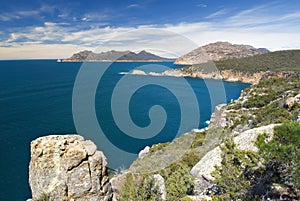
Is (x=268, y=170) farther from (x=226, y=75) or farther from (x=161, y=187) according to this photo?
(x=226, y=75)

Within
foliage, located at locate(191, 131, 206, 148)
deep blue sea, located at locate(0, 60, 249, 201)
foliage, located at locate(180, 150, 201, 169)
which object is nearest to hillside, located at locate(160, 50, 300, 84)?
deep blue sea, located at locate(0, 60, 249, 201)

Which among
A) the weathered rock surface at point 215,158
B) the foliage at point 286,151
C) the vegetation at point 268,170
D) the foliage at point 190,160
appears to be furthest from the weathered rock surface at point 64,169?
the foliage at point 190,160

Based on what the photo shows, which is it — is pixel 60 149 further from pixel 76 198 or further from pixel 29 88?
pixel 29 88

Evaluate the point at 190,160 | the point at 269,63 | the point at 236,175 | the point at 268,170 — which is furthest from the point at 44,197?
the point at 269,63

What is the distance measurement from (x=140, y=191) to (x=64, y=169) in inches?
141

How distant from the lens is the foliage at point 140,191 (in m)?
9.89

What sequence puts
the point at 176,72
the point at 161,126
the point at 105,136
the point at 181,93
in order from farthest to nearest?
the point at 176,72 → the point at 181,93 → the point at 161,126 → the point at 105,136

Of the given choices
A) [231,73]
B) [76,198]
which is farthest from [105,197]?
[231,73]

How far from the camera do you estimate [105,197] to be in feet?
27.7

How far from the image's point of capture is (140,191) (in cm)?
1009

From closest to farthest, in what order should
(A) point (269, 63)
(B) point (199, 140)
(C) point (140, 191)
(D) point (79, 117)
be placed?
(C) point (140, 191)
(B) point (199, 140)
(D) point (79, 117)
(A) point (269, 63)

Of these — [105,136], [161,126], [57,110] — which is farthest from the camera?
[57,110]

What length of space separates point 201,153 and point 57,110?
37.3 meters

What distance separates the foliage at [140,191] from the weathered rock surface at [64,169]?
209 centimetres
